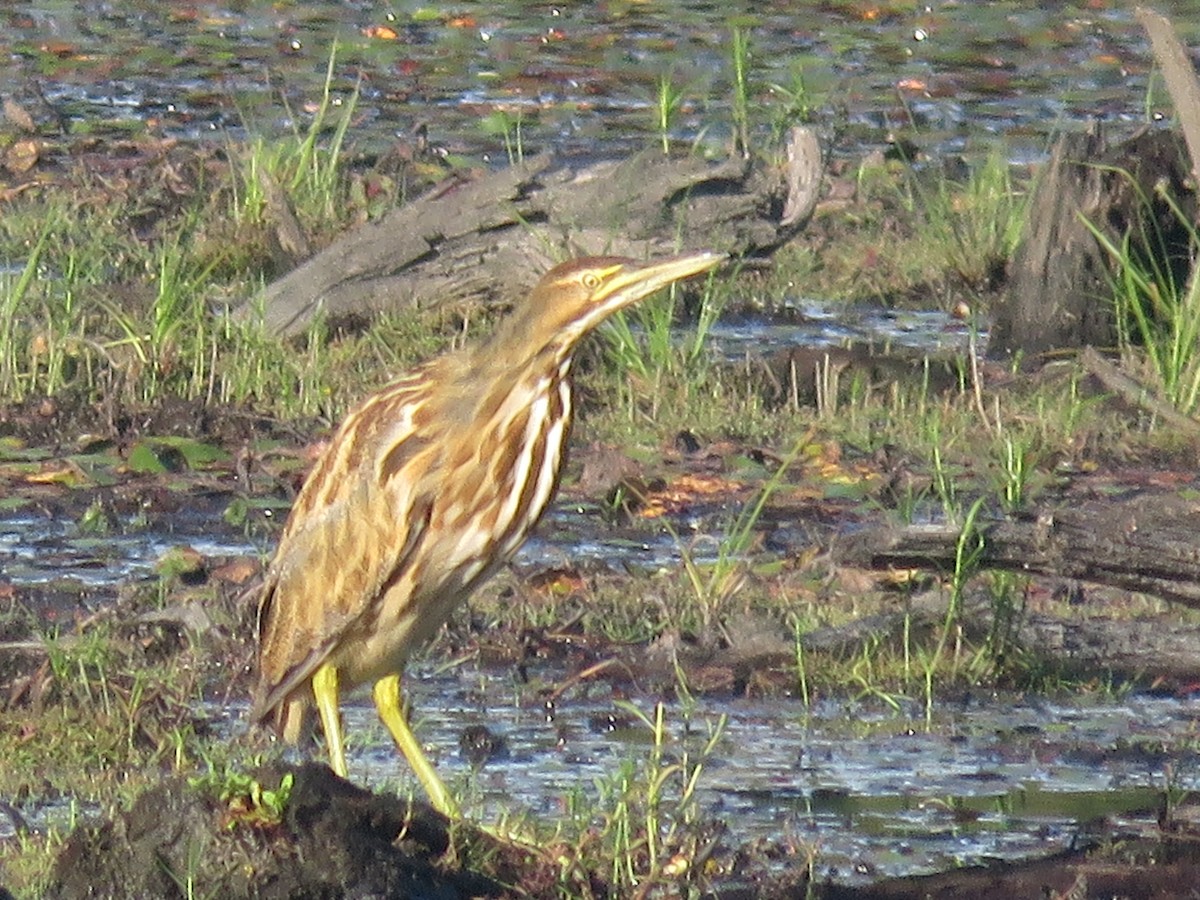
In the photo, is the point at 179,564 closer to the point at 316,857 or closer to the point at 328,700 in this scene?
the point at 328,700

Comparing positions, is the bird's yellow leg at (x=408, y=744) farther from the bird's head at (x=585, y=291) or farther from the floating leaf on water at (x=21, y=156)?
the floating leaf on water at (x=21, y=156)

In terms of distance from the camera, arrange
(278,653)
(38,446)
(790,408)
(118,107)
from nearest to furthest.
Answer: (278,653) < (38,446) < (790,408) < (118,107)

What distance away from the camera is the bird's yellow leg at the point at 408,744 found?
4992 millimetres

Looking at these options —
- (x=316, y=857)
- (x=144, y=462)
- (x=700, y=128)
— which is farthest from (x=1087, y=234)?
(x=316, y=857)

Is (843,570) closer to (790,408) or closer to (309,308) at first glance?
(790,408)

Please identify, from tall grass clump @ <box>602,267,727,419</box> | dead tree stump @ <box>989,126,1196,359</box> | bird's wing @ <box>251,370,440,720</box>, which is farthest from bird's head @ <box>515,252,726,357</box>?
dead tree stump @ <box>989,126,1196,359</box>

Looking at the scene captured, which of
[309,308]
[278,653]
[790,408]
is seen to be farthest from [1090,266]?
[278,653]

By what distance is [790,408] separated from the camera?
336 inches

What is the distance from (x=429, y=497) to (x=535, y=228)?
3558 mm

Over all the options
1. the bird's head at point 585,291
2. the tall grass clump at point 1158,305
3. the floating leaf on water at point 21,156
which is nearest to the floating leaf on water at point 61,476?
the bird's head at point 585,291

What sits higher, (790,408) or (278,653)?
(278,653)

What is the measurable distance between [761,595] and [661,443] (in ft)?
4.68

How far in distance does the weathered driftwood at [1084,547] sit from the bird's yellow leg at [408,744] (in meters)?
0.93

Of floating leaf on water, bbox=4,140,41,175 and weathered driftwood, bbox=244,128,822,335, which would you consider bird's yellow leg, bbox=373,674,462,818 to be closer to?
weathered driftwood, bbox=244,128,822,335
